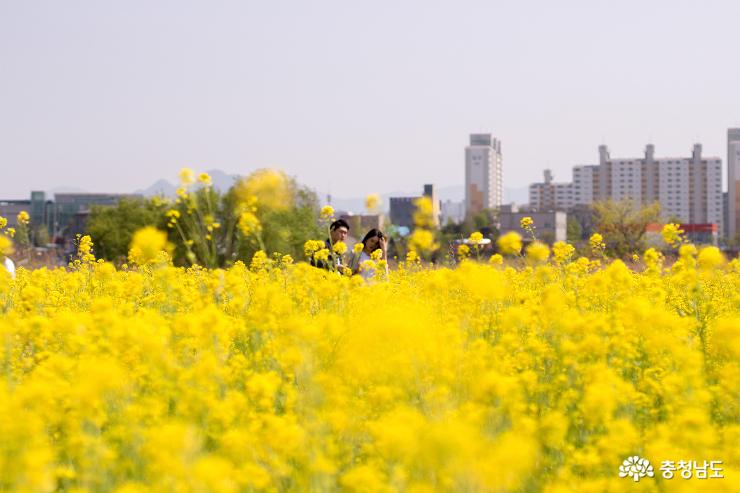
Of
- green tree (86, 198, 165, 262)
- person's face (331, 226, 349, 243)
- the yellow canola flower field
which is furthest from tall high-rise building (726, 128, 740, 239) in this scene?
the yellow canola flower field

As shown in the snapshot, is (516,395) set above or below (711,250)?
below

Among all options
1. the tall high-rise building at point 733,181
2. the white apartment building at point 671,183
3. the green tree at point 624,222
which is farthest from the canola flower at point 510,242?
the white apartment building at point 671,183

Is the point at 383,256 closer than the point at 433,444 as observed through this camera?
No

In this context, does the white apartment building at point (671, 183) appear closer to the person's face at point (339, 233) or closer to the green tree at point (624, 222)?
the green tree at point (624, 222)

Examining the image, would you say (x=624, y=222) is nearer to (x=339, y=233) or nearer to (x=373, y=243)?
(x=373, y=243)

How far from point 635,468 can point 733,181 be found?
180239mm

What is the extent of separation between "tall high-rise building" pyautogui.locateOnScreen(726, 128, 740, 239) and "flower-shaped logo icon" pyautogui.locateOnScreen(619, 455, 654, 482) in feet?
526

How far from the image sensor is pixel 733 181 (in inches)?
6668

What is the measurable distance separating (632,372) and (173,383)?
7.47 ft

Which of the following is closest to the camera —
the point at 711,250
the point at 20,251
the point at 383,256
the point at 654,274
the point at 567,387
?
the point at 567,387

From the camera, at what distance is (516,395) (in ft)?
11.4

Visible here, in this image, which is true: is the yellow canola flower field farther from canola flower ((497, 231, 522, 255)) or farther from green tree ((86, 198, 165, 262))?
green tree ((86, 198, 165, 262))

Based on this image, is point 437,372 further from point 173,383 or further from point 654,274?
point 654,274

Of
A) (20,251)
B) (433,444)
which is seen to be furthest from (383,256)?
(20,251)
